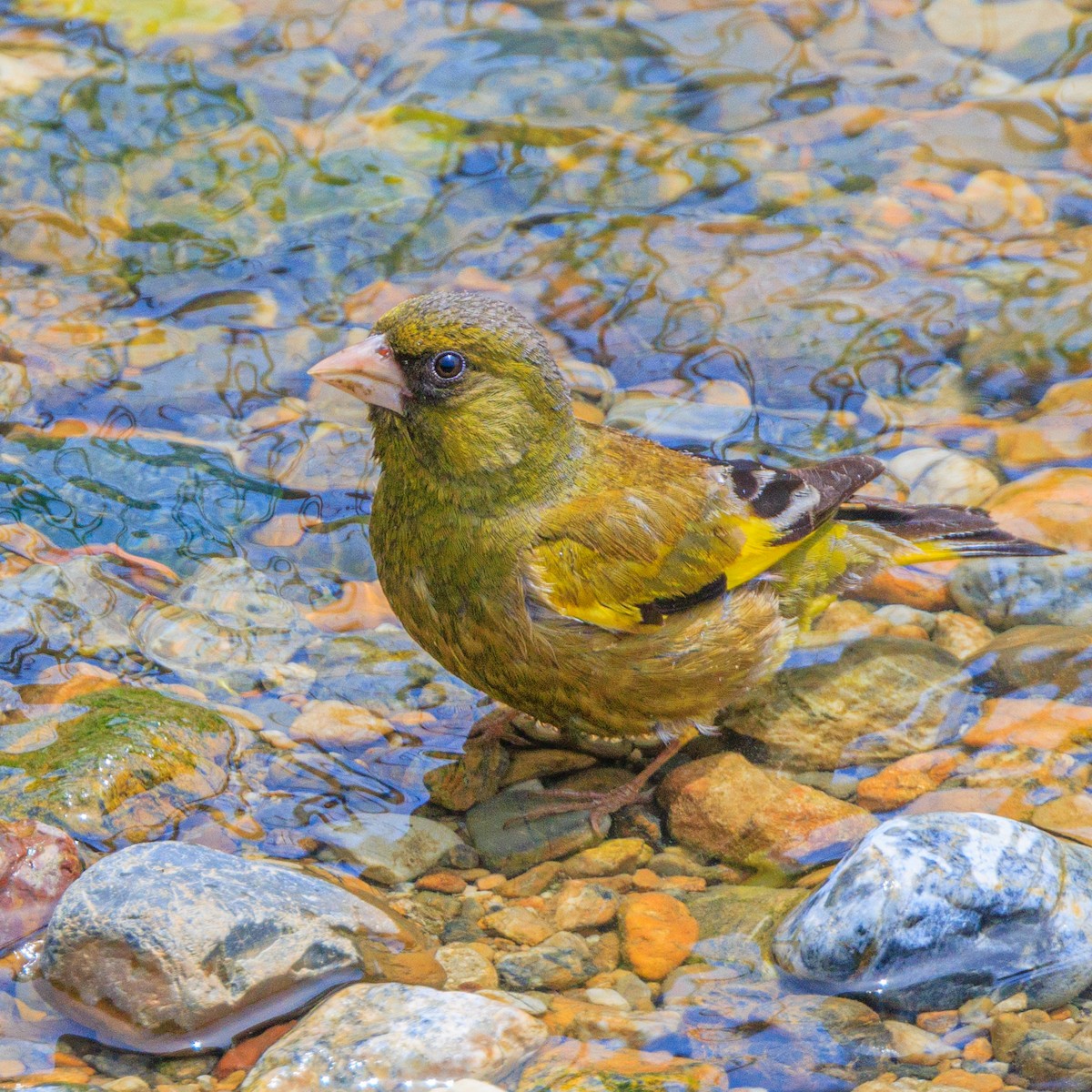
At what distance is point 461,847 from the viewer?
486 centimetres

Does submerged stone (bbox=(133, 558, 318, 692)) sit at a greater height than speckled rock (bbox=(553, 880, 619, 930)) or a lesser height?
greater

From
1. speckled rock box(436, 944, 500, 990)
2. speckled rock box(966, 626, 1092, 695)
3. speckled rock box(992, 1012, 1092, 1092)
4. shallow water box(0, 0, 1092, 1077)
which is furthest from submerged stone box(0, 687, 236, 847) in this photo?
speckled rock box(966, 626, 1092, 695)

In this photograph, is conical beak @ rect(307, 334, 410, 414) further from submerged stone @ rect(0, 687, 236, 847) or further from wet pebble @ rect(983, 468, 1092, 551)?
wet pebble @ rect(983, 468, 1092, 551)

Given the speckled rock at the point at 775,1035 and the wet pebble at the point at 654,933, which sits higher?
the speckled rock at the point at 775,1035

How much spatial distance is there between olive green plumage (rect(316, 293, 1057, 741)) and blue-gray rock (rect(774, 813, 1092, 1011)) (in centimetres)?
127

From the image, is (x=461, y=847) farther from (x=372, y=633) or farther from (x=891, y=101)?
(x=891, y=101)

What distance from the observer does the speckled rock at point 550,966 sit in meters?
4.22

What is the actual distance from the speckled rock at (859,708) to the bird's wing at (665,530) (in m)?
0.51

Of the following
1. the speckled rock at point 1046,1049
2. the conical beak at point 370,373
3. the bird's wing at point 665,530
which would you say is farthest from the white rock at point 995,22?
the speckled rock at point 1046,1049

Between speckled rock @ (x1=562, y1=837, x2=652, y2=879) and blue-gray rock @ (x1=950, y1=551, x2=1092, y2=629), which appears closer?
speckled rock @ (x1=562, y1=837, x2=652, y2=879)

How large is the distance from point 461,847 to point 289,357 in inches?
118

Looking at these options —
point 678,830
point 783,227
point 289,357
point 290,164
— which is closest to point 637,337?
point 783,227

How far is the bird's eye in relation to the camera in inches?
193

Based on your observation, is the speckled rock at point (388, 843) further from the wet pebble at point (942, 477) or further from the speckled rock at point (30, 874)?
the wet pebble at point (942, 477)
